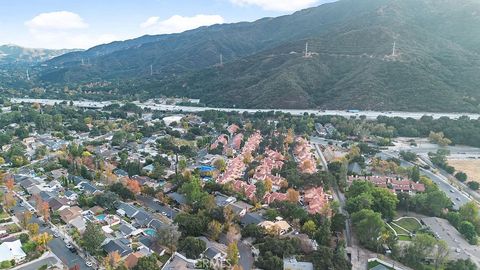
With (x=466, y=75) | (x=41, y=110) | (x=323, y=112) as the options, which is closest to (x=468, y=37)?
(x=466, y=75)

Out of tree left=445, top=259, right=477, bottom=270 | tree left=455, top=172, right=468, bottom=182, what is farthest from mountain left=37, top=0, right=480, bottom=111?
tree left=445, top=259, right=477, bottom=270

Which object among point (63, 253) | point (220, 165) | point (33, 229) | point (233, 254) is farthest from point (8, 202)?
point (233, 254)

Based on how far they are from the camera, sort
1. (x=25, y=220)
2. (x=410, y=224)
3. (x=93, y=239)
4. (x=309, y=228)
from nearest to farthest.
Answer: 1. (x=93, y=239)
2. (x=309, y=228)
3. (x=25, y=220)
4. (x=410, y=224)

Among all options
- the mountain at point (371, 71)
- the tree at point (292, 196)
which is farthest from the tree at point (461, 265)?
the mountain at point (371, 71)

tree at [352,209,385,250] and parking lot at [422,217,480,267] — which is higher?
tree at [352,209,385,250]

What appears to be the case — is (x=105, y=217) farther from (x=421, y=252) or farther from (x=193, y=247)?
(x=421, y=252)

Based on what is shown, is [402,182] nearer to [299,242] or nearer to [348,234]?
[348,234]

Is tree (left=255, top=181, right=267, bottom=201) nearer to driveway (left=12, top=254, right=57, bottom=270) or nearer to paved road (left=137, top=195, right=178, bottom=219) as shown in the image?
paved road (left=137, top=195, right=178, bottom=219)
